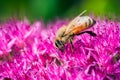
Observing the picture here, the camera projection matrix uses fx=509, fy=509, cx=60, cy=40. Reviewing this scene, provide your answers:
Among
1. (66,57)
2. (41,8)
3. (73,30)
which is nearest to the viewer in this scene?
(73,30)

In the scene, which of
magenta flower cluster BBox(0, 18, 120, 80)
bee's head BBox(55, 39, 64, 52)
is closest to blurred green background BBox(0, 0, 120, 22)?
magenta flower cluster BBox(0, 18, 120, 80)

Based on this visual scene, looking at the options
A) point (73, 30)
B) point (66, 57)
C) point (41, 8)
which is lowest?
point (66, 57)

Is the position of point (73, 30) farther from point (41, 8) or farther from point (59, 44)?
point (41, 8)

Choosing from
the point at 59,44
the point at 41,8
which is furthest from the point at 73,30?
the point at 41,8

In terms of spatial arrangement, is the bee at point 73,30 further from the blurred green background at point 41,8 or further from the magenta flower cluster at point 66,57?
the blurred green background at point 41,8

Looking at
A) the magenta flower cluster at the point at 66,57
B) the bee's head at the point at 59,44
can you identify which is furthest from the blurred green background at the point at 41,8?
the bee's head at the point at 59,44

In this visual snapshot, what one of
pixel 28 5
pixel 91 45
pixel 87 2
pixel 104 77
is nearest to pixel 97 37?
pixel 91 45

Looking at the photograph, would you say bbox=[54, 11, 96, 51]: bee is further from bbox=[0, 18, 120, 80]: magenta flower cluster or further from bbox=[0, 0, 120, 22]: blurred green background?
bbox=[0, 0, 120, 22]: blurred green background
